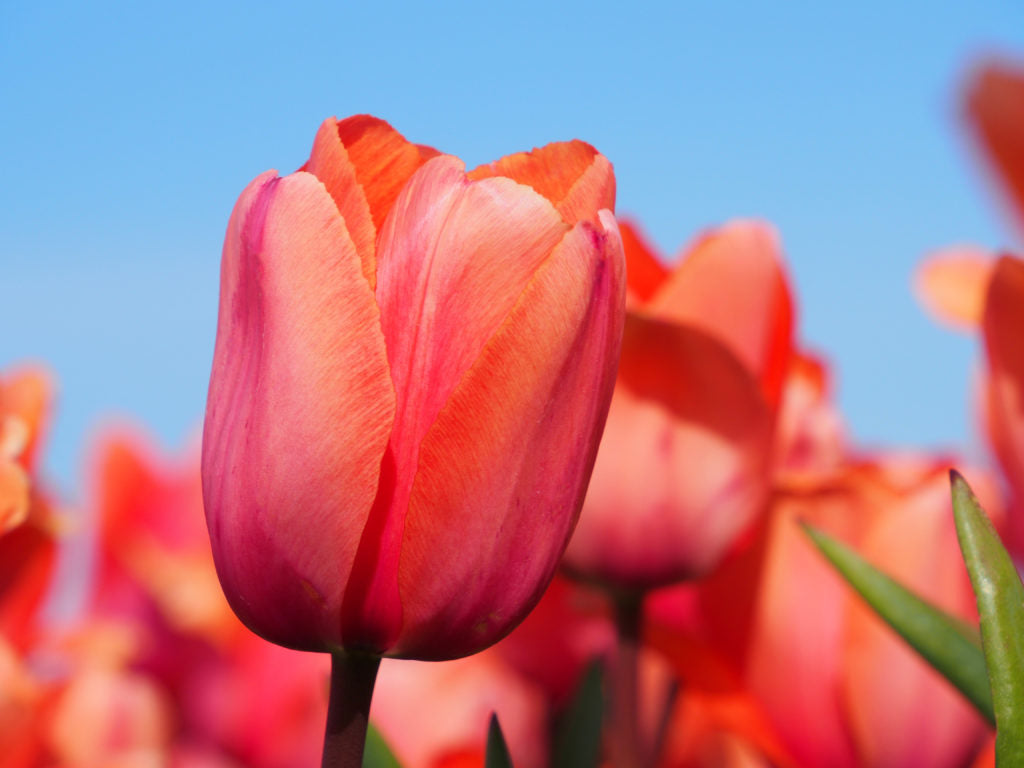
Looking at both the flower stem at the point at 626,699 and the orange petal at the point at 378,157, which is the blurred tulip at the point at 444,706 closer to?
the flower stem at the point at 626,699

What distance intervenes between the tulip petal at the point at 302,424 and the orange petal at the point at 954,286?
514 millimetres

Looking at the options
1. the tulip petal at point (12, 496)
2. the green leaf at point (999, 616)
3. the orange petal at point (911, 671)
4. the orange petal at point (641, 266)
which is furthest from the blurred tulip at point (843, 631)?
the tulip petal at point (12, 496)

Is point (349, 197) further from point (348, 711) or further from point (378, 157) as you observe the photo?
point (348, 711)

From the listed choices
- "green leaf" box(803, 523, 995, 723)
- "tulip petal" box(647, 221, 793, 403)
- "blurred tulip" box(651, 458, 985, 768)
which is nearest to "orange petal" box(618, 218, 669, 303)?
"tulip petal" box(647, 221, 793, 403)

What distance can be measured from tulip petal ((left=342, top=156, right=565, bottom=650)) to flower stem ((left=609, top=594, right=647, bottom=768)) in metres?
0.29

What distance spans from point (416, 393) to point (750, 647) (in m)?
0.39

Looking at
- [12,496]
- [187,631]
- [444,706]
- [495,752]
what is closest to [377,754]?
[495,752]

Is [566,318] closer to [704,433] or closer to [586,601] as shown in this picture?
[704,433]

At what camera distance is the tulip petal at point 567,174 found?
34cm

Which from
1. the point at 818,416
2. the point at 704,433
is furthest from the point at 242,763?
the point at 818,416

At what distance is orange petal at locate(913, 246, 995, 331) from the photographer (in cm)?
73

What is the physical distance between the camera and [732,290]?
25.2 inches

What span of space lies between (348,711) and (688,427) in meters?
0.35

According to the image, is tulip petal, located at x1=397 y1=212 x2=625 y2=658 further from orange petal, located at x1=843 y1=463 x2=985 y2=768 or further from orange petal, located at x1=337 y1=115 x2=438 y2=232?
orange petal, located at x1=843 y1=463 x2=985 y2=768
